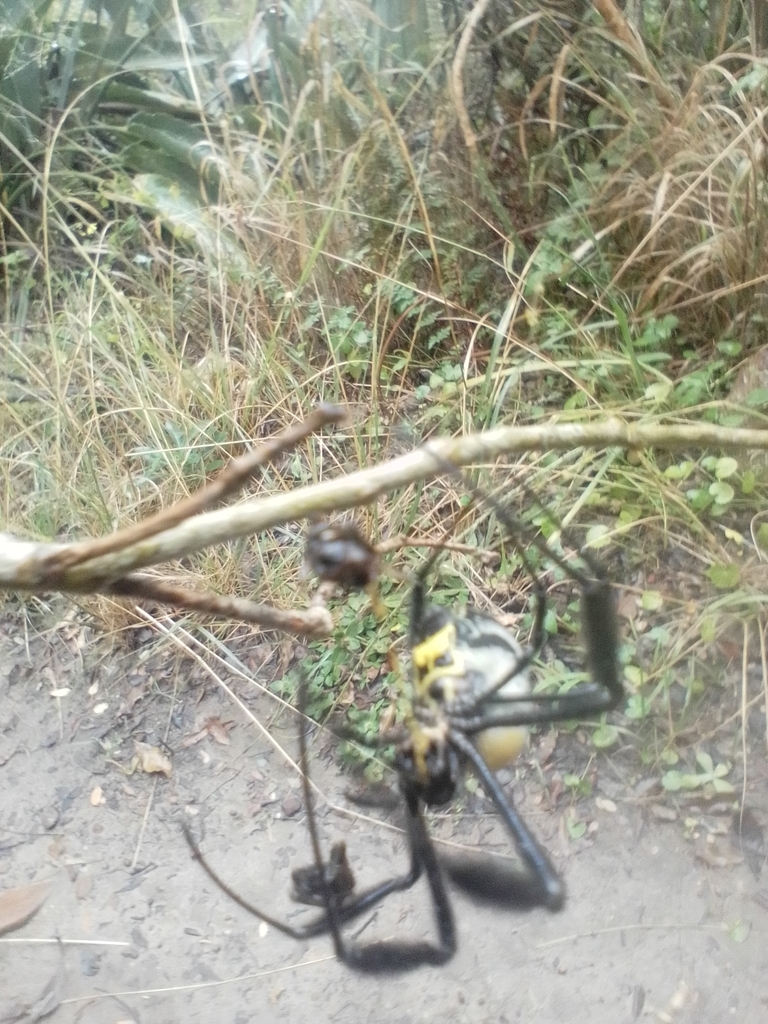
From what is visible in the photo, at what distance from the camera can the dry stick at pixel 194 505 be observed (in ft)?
1.01

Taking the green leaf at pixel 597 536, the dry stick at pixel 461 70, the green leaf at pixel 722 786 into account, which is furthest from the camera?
the dry stick at pixel 461 70

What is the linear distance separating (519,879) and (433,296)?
75cm

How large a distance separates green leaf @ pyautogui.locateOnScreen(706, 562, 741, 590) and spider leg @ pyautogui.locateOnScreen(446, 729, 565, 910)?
37 cm

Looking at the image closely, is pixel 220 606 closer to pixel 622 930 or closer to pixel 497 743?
pixel 497 743

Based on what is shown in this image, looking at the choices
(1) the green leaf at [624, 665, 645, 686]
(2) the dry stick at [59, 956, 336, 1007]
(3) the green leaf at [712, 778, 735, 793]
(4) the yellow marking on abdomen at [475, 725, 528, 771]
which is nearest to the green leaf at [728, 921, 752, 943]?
(3) the green leaf at [712, 778, 735, 793]

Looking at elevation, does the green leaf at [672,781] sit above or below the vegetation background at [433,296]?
below

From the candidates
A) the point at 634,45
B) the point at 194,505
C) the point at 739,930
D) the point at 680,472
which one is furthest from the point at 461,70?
the point at 739,930

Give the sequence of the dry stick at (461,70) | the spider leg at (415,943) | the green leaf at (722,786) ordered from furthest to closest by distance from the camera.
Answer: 1. the dry stick at (461,70)
2. the green leaf at (722,786)
3. the spider leg at (415,943)

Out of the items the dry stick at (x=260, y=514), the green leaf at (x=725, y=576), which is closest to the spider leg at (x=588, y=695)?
the dry stick at (x=260, y=514)

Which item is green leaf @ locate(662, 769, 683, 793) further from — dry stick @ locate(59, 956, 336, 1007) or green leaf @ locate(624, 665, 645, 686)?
dry stick @ locate(59, 956, 336, 1007)

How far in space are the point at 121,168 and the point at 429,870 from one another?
1.33 metres

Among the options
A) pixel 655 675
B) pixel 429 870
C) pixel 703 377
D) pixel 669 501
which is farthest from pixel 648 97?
pixel 429 870

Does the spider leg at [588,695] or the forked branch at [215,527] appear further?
the spider leg at [588,695]

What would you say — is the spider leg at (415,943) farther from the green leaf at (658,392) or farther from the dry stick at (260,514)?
the green leaf at (658,392)
